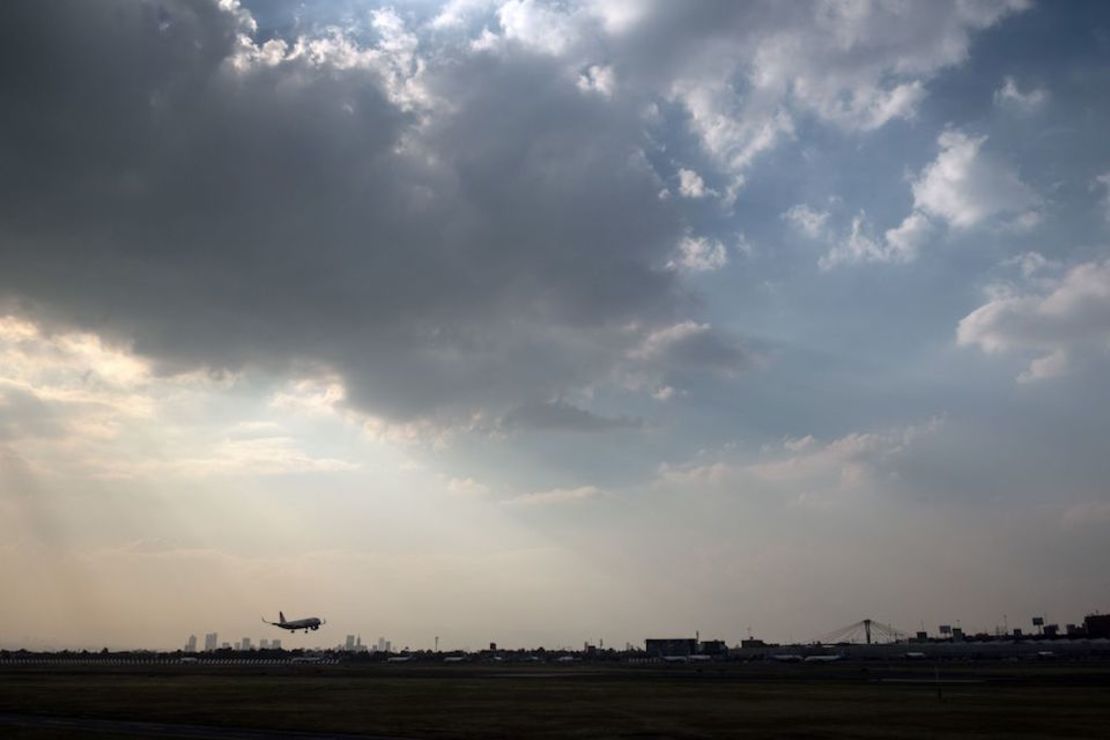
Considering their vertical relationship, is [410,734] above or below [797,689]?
above

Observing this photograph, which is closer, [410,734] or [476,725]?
[410,734]

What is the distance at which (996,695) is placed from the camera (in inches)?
2985

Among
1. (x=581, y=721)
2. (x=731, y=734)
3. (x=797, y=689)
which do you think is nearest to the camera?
(x=731, y=734)

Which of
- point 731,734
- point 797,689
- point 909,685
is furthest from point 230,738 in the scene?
point 909,685

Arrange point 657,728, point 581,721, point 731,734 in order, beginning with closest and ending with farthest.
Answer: point 731,734
point 657,728
point 581,721

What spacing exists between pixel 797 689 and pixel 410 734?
56.7 metres

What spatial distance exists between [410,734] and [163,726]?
61.0ft

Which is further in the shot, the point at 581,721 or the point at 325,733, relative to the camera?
the point at 581,721

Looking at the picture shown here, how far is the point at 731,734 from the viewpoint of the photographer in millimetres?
46031

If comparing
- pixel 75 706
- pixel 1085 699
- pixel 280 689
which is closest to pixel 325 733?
pixel 75 706

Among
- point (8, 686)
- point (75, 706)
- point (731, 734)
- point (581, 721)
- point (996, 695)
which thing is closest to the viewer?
point (731, 734)

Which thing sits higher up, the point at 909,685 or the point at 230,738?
the point at 230,738

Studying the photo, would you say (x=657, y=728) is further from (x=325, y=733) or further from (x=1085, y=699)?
(x=1085, y=699)

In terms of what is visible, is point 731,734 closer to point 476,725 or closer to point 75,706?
point 476,725
